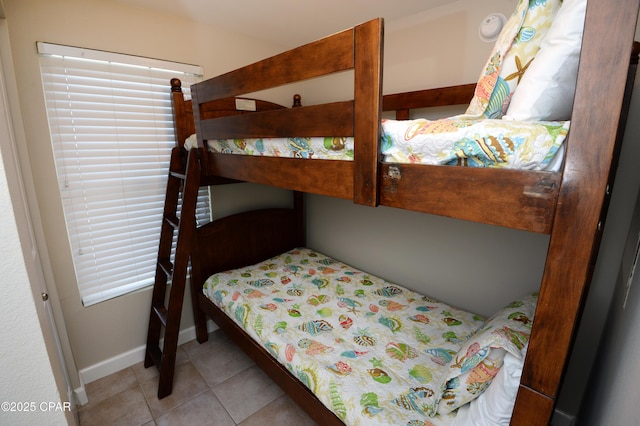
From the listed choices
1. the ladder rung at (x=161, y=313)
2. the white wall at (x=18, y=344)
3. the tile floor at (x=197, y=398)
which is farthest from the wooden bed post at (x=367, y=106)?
the ladder rung at (x=161, y=313)

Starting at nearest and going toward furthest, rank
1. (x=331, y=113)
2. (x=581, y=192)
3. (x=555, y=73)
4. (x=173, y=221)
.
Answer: (x=581, y=192) < (x=555, y=73) < (x=331, y=113) < (x=173, y=221)

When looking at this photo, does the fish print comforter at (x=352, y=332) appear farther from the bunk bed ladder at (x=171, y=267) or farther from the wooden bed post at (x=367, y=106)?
the wooden bed post at (x=367, y=106)

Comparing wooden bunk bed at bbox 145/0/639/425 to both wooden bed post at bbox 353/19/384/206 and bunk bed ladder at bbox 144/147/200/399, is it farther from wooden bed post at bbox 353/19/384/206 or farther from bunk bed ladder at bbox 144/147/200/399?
bunk bed ladder at bbox 144/147/200/399

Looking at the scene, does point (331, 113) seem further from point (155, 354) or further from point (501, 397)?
point (155, 354)

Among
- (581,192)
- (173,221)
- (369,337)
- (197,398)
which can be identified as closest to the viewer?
(581,192)

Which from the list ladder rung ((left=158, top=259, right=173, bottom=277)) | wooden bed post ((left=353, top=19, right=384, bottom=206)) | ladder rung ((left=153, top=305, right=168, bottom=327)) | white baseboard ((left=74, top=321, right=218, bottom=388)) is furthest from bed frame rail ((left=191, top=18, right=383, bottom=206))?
white baseboard ((left=74, top=321, right=218, bottom=388))

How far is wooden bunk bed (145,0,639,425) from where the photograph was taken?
560 millimetres

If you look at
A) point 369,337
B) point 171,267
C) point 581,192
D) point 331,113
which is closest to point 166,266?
point 171,267

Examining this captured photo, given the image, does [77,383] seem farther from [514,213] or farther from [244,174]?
[514,213]

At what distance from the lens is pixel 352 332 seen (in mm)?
1573

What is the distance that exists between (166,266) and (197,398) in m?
0.85

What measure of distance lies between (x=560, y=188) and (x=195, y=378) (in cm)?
221

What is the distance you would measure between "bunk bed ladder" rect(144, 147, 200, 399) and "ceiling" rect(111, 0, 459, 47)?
2.90ft

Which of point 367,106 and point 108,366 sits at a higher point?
point 367,106
